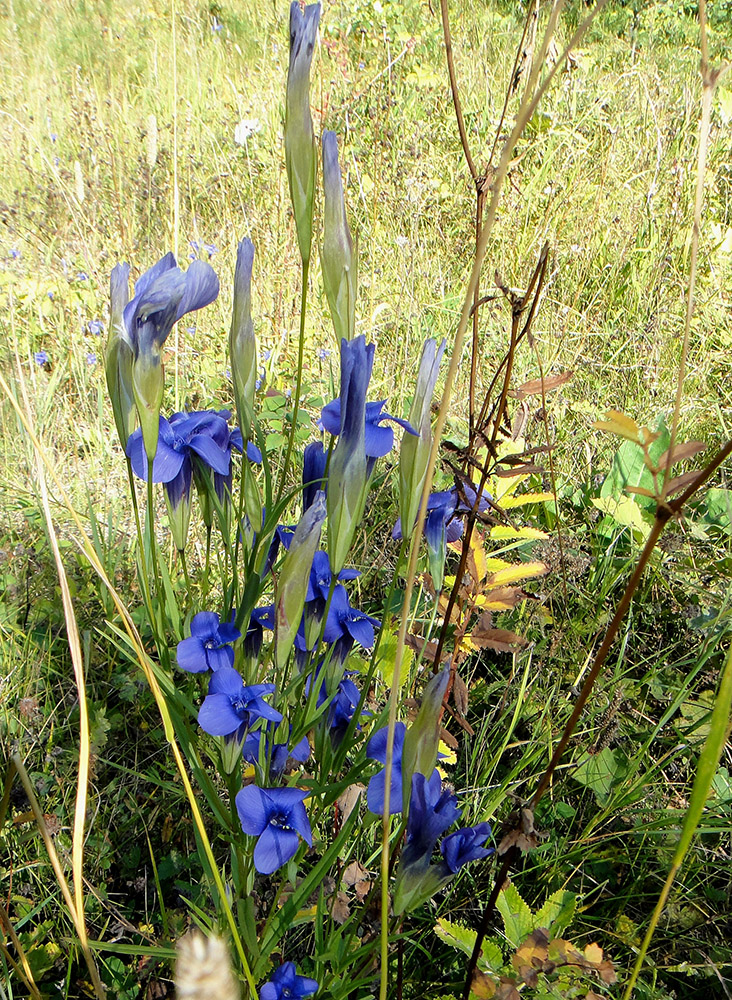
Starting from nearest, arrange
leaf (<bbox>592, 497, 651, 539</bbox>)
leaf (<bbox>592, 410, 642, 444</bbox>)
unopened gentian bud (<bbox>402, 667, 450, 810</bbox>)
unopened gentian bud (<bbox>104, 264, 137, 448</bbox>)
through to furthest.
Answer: leaf (<bbox>592, 410, 642, 444</bbox>) → unopened gentian bud (<bbox>402, 667, 450, 810</bbox>) → unopened gentian bud (<bbox>104, 264, 137, 448</bbox>) → leaf (<bbox>592, 497, 651, 539</bbox>)

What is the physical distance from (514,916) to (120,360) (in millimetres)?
904

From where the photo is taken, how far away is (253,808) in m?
0.81

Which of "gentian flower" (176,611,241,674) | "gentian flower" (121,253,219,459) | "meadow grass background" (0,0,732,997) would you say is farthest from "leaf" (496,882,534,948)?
"gentian flower" (121,253,219,459)

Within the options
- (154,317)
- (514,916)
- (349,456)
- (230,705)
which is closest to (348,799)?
(514,916)

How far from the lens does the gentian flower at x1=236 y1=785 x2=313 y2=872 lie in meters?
0.80

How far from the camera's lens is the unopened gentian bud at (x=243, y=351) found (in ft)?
2.73

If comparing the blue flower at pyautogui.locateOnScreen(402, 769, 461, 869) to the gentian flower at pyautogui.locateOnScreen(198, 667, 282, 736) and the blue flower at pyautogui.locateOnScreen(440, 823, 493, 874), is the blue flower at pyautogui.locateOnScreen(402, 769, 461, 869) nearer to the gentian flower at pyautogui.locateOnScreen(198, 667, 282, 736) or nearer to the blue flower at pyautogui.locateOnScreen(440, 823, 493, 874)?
the blue flower at pyautogui.locateOnScreen(440, 823, 493, 874)

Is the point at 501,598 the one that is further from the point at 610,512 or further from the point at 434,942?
the point at 610,512

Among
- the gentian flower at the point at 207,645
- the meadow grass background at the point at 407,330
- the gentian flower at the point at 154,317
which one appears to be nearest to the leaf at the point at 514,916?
the meadow grass background at the point at 407,330

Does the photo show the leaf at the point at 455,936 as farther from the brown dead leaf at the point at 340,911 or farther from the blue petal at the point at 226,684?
the blue petal at the point at 226,684

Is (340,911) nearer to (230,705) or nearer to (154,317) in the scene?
(230,705)

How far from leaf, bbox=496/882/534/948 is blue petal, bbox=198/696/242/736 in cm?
50

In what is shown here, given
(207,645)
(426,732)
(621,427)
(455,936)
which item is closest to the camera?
(621,427)

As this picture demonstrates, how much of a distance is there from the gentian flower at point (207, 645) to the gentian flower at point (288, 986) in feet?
1.26
